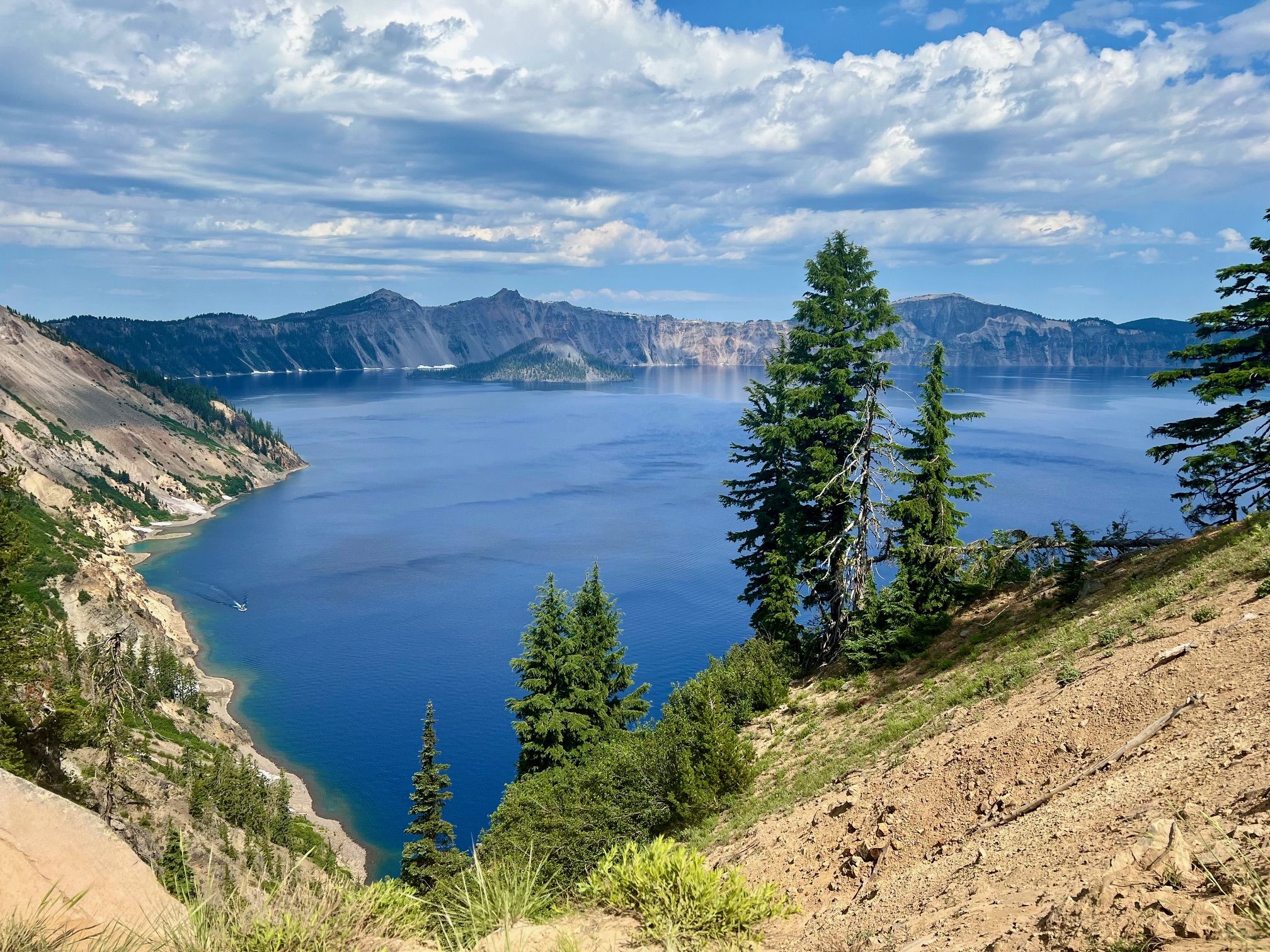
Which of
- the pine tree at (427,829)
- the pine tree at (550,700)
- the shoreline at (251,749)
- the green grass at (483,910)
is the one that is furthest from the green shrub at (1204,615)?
the pine tree at (427,829)

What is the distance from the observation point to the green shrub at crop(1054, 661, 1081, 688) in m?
A: 14.9

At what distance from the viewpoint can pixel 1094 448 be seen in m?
140

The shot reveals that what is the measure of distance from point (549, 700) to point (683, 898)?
25842 millimetres

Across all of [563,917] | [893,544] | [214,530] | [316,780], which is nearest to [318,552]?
[214,530]

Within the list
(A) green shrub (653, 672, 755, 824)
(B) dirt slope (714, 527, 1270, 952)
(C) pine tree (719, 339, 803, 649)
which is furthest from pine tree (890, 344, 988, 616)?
(A) green shrub (653, 672, 755, 824)

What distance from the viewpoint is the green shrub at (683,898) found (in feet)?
29.9

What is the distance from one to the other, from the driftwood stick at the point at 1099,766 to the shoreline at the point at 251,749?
79.8ft

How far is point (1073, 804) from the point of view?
9.95 metres

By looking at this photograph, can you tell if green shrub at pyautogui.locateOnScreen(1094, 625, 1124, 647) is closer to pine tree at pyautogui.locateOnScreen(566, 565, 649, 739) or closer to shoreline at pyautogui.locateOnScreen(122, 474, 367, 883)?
pine tree at pyautogui.locateOnScreen(566, 565, 649, 739)

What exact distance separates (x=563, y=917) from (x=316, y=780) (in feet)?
177

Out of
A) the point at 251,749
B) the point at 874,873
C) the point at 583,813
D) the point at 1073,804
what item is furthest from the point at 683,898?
the point at 251,749

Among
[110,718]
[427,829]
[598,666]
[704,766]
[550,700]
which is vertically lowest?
[427,829]

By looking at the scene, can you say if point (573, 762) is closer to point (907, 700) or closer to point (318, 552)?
point (907, 700)

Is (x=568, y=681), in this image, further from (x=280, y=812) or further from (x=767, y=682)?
(x=280, y=812)
